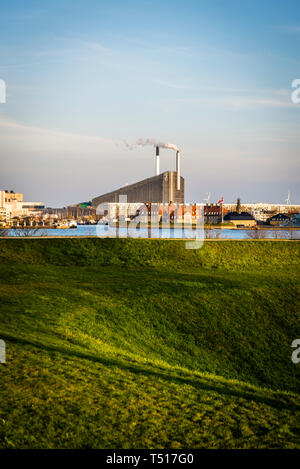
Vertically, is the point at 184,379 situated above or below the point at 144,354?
above

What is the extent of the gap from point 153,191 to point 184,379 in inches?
5242

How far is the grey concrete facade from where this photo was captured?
13712 centimetres

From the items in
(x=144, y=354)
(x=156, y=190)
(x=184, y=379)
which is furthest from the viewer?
(x=156, y=190)

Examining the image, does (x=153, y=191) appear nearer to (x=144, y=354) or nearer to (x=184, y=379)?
(x=144, y=354)

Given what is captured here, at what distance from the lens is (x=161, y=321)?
17750 millimetres

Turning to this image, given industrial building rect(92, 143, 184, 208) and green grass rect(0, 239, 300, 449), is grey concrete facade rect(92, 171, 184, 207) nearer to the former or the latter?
industrial building rect(92, 143, 184, 208)

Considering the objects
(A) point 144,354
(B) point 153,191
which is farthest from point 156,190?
(A) point 144,354

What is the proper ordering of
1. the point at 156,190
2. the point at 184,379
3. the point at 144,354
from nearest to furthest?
the point at 184,379 < the point at 144,354 < the point at 156,190

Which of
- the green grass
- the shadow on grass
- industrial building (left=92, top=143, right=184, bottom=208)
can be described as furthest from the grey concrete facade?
the shadow on grass

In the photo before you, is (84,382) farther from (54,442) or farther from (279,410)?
(279,410)

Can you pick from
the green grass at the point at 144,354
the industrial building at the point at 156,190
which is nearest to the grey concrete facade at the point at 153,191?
the industrial building at the point at 156,190

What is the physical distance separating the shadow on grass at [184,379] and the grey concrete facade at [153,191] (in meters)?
126

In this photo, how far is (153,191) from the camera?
468 ft

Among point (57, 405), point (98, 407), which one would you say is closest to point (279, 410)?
point (98, 407)
